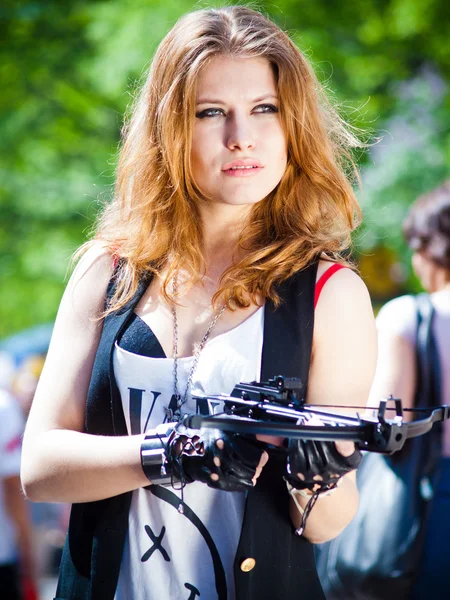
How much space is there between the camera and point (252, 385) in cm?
185

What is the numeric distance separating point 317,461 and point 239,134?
845mm

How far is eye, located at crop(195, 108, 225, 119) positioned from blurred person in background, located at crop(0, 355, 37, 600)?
2.57m

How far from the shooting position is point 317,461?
173 cm

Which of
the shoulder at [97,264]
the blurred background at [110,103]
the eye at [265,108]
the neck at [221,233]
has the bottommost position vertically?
the shoulder at [97,264]

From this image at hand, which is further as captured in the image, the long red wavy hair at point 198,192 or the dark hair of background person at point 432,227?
the dark hair of background person at point 432,227

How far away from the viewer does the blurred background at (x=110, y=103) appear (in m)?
7.71

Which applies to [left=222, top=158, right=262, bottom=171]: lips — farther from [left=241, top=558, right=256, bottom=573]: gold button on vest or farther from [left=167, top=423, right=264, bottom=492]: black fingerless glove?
[left=241, top=558, right=256, bottom=573]: gold button on vest

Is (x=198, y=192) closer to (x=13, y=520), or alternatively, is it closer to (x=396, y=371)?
(x=396, y=371)

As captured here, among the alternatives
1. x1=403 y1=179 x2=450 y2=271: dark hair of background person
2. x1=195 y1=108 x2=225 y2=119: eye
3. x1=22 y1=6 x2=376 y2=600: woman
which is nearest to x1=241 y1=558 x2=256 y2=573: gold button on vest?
x1=22 y1=6 x2=376 y2=600: woman

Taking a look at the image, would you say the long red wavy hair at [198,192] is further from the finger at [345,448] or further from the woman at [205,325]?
the finger at [345,448]

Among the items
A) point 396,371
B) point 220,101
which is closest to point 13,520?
point 396,371

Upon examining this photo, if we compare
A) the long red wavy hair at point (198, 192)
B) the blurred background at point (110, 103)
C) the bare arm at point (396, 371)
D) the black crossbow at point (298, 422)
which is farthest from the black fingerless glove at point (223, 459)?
the blurred background at point (110, 103)

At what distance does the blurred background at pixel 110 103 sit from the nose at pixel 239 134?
16.4ft

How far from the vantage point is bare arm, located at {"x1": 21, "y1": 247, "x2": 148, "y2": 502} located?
199 cm
